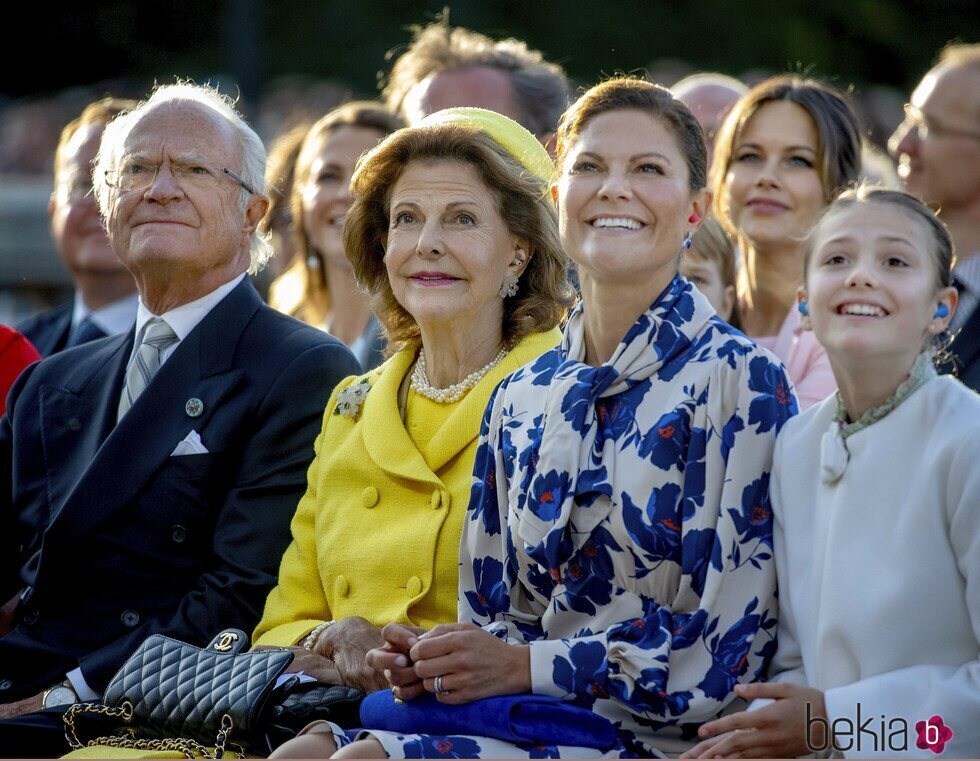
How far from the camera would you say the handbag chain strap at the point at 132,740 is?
11.0ft

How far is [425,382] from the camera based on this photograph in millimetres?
3957

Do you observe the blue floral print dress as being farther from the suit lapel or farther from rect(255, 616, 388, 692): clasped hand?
the suit lapel

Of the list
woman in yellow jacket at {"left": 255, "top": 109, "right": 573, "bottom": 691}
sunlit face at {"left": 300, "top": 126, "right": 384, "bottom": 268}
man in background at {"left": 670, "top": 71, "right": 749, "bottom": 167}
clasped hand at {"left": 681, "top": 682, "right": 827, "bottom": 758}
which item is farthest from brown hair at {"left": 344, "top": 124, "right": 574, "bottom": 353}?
man in background at {"left": 670, "top": 71, "right": 749, "bottom": 167}

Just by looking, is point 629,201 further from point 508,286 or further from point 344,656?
point 344,656

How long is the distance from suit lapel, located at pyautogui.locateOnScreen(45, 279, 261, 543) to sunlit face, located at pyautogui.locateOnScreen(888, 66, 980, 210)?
91.2 inches

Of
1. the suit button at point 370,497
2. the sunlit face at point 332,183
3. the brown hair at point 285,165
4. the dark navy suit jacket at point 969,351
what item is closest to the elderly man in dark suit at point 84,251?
the brown hair at point 285,165

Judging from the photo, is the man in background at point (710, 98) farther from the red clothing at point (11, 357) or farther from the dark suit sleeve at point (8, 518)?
the dark suit sleeve at point (8, 518)

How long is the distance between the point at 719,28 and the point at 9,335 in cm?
1402

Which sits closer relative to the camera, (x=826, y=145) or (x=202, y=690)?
(x=202, y=690)

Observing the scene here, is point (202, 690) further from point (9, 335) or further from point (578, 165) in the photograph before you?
point (9, 335)

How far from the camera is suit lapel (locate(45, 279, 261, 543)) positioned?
13.0 ft

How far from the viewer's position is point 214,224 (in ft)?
14.2

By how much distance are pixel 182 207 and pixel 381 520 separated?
3.80 feet

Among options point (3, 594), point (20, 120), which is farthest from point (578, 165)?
point (20, 120)
